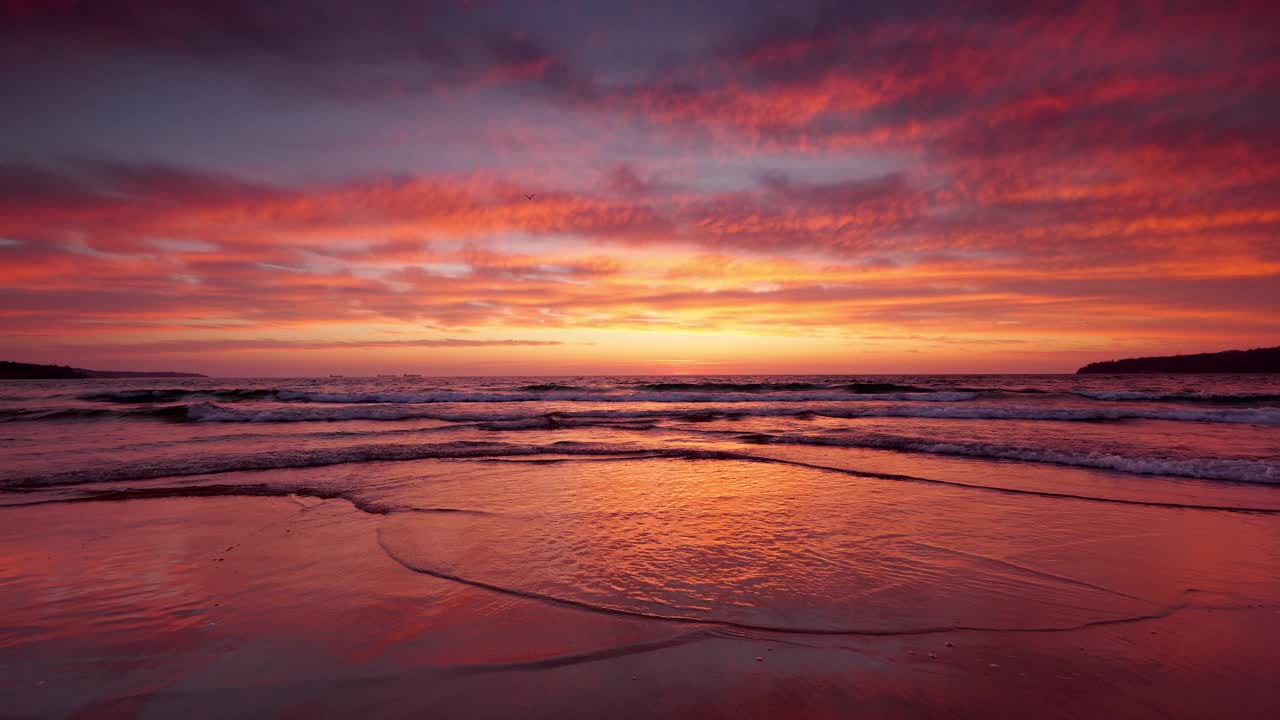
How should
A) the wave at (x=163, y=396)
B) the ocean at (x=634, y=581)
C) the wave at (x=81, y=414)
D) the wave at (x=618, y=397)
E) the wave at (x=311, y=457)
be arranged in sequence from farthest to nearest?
1. the wave at (x=163, y=396)
2. the wave at (x=618, y=397)
3. the wave at (x=81, y=414)
4. the wave at (x=311, y=457)
5. the ocean at (x=634, y=581)

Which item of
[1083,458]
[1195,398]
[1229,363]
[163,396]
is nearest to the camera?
[1083,458]

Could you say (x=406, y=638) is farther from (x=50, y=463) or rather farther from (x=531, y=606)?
(x=50, y=463)

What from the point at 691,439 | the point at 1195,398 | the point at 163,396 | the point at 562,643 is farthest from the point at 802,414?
the point at 163,396

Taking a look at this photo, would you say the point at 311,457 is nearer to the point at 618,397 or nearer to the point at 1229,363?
the point at 618,397

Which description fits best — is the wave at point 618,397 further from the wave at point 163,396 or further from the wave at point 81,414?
the wave at point 81,414

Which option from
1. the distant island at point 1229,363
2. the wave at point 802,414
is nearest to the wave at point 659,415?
the wave at point 802,414

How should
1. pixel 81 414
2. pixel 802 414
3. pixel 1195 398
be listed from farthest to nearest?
pixel 1195 398, pixel 802 414, pixel 81 414

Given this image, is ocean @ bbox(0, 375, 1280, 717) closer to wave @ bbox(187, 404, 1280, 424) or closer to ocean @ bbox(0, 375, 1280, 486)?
Answer: ocean @ bbox(0, 375, 1280, 486)

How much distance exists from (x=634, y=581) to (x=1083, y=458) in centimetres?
997

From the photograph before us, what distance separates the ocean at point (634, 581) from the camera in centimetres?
292

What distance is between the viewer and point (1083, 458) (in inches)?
395

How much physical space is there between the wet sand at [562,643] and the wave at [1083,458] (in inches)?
206

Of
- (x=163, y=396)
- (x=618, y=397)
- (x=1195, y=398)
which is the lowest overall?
(x=163, y=396)

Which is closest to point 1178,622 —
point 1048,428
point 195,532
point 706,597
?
point 706,597
